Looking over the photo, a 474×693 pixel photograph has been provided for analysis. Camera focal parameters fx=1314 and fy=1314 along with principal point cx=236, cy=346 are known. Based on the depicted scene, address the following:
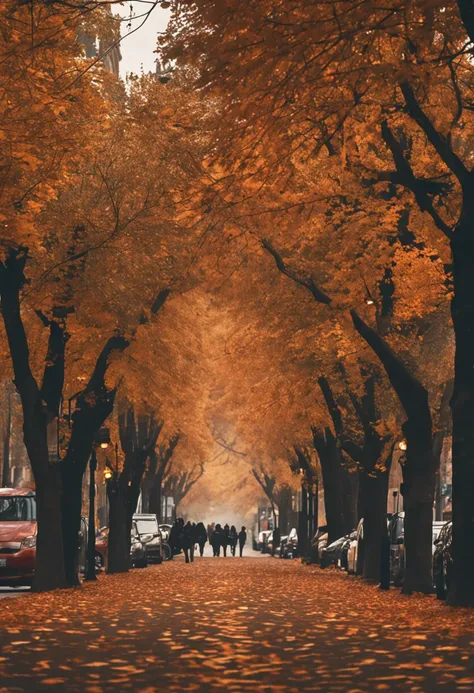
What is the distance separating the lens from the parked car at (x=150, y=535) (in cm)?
5399

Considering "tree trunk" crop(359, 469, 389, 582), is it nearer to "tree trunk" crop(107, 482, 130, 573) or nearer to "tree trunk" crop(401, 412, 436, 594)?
"tree trunk" crop(401, 412, 436, 594)

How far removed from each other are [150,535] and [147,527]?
0.61 metres

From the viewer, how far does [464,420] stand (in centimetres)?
1800

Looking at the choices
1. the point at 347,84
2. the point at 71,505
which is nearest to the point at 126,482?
the point at 71,505

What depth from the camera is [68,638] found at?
13.7 metres

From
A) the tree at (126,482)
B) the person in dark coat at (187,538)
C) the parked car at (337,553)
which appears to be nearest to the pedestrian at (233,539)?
the person in dark coat at (187,538)

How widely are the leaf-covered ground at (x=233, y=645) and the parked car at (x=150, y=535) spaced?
3213cm

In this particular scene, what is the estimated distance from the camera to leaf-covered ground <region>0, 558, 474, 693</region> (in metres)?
10.0

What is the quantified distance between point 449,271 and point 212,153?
27.2ft

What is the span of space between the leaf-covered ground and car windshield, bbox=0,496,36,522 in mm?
9451

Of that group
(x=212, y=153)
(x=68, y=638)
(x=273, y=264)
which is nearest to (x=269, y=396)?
(x=273, y=264)

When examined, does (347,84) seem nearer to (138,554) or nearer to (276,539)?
(138,554)

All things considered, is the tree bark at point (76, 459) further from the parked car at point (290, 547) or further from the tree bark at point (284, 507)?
the tree bark at point (284, 507)

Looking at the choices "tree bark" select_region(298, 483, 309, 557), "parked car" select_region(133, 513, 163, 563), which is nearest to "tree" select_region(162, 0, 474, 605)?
"parked car" select_region(133, 513, 163, 563)
